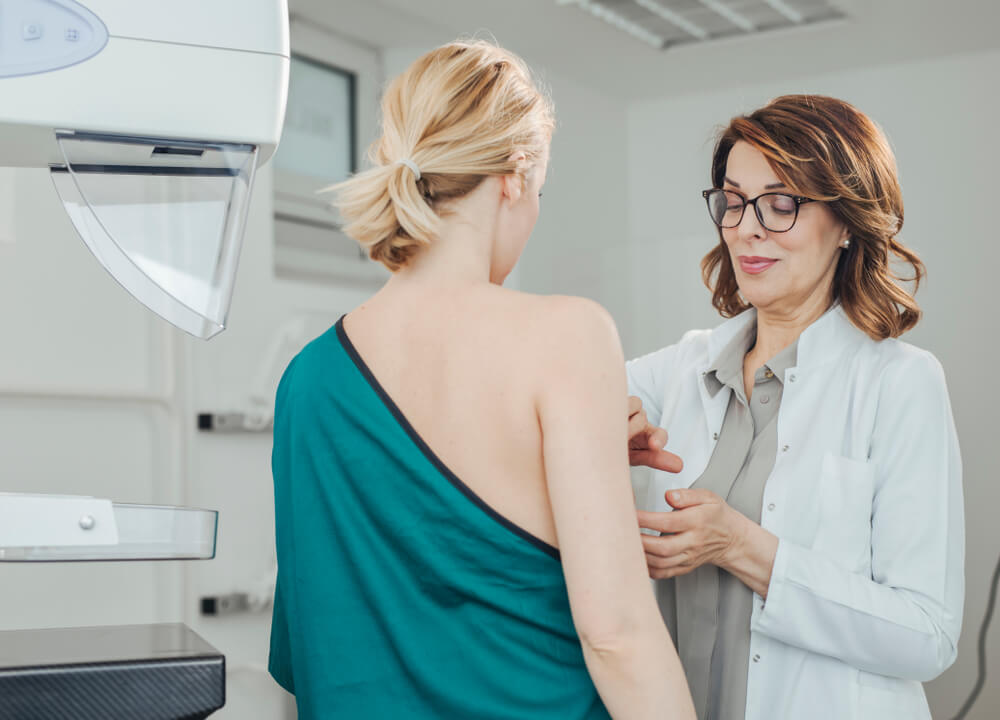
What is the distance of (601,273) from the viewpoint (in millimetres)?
3311

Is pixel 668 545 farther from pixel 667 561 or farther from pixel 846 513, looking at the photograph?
pixel 846 513

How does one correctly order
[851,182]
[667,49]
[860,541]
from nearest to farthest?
[860,541], [851,182], [667,49]

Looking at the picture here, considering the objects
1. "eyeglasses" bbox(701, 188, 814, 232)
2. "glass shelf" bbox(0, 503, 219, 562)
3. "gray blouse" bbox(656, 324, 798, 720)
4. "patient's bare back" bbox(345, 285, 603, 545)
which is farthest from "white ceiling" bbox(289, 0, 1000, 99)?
"glass shelf" bbox(0, 503, 219, 562)

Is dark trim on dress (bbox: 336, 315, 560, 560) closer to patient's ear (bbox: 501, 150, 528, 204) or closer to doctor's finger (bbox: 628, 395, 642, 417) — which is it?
patient's ear (bbox: 501, 150, 528, 204)

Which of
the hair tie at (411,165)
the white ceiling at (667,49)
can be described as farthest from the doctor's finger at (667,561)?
the white ceiling at (667,49)

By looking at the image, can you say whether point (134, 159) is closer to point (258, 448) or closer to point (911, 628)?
point (911, 628)

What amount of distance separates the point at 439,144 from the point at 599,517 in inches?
15.6

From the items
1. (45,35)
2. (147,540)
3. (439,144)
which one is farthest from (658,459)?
(45,35)

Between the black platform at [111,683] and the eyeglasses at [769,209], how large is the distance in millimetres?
970

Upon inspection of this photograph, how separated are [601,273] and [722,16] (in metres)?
0.84

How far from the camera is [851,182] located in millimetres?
1468

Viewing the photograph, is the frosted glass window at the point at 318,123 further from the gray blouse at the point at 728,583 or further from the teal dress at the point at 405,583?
the teal dress at the point at 405,583

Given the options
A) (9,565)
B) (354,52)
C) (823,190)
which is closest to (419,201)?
(823,190)

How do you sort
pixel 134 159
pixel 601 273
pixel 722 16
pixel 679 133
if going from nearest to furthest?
pixel 134 159, pixel 722 16, pixel 601 273, pixel 679 133
